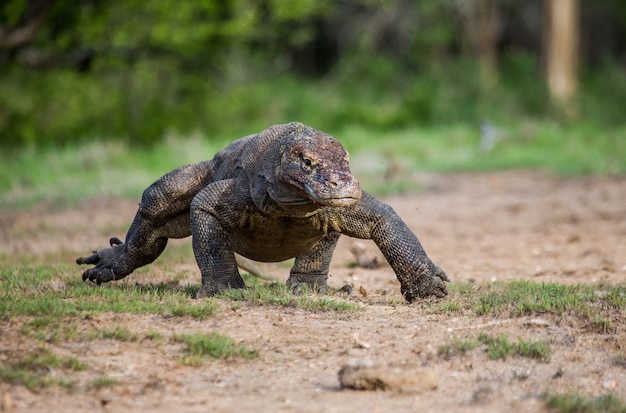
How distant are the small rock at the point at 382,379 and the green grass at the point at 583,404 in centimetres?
53

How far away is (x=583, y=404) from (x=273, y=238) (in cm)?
245

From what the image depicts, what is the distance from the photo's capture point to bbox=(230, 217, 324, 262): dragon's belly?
233 inches

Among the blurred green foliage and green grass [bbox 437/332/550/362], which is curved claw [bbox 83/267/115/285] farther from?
the blurred green foliage

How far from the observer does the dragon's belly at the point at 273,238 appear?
5.92 meters

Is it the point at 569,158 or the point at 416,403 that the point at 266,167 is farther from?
the point at 569,158

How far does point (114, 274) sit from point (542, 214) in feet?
21.1

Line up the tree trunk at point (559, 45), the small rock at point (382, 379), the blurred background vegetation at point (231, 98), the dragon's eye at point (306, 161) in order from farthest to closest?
the tree trunk at point (559, 45) < the blurred background vegetation at point (231, 98) < the dragon's eye at point (306, 161) < the small rock at point (382, 379)

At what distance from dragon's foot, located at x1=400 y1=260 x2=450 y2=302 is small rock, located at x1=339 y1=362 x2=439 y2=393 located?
160 cm

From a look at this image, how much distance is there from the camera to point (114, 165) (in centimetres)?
1633

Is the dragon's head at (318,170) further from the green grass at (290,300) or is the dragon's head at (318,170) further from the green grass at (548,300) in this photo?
the green grass at (548,300)

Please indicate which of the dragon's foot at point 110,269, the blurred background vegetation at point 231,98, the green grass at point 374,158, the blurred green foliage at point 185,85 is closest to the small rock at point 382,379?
the dragon's foot at point 110,269

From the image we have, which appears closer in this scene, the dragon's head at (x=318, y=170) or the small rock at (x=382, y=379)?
the small rock at (x=382, y=379)

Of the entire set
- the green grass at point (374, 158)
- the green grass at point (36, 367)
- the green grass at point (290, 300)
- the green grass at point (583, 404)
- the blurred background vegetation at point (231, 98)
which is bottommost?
the green grass at point (583, 404)

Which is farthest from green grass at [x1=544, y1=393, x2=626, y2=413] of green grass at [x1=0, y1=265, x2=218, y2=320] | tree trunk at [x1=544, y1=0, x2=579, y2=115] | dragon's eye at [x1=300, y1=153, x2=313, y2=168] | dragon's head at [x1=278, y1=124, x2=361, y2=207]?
tree trunk at [x1=544, y1=0, x2=579, y2=115]
